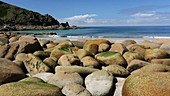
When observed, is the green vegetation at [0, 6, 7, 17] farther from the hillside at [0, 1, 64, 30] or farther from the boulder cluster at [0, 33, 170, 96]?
the boulder cluster at [0, 33, 170, 96]

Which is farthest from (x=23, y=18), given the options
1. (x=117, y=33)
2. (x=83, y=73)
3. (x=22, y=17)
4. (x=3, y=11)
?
(x=83, y=73)

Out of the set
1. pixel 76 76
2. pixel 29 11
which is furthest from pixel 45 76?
pixel 29 11

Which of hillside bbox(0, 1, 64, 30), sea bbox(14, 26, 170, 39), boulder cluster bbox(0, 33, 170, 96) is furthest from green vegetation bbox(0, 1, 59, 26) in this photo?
boulder cluster bbox(0, 33, 170, 96)

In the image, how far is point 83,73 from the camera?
853cm

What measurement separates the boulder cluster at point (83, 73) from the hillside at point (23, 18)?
102571 mm

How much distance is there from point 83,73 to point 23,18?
11254cm

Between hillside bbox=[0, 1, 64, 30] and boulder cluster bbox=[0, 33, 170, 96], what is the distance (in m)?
103

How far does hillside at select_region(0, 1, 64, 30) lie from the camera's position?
115325mm

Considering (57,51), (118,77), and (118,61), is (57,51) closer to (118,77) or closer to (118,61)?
(118,61)

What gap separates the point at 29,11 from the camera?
12594 centimetres

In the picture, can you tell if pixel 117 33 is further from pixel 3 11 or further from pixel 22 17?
pixel 3 11

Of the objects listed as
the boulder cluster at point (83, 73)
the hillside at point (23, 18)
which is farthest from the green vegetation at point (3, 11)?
the boulder cluster at point (83, 73)

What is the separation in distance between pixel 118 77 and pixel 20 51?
13.5 feet

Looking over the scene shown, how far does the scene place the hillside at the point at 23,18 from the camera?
4540 inches
